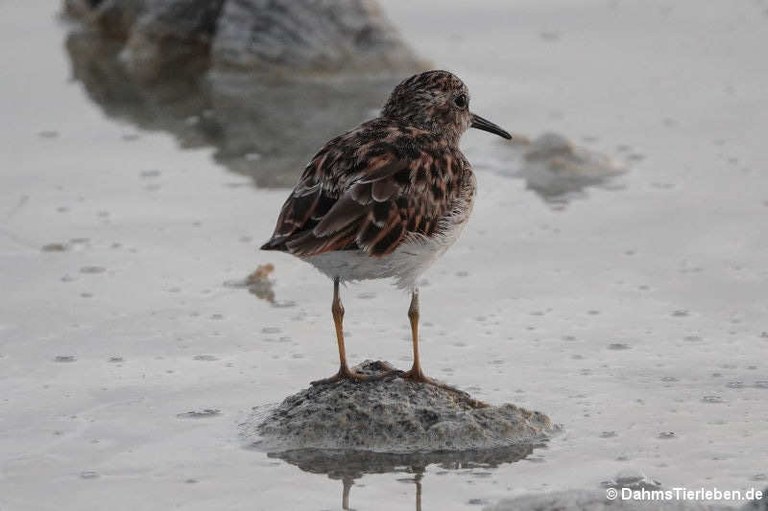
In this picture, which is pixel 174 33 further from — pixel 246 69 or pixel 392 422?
pixel 392 422

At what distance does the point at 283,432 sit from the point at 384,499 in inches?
28.3

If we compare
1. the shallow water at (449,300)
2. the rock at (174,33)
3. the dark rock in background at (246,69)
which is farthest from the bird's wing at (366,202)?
the rock at (174,33)

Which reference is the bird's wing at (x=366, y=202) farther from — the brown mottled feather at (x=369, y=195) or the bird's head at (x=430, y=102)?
the bird's head at (x=430, y=102)

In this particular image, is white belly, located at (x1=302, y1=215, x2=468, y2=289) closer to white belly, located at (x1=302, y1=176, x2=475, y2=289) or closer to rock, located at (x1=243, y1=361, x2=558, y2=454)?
white belly, located at (x1=302, y1=176, x2=475, y2=289)

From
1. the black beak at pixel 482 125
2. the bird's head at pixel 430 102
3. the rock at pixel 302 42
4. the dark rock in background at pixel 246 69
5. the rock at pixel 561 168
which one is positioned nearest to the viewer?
the bird's head at pixel 430 102

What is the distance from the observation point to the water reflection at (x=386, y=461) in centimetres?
598

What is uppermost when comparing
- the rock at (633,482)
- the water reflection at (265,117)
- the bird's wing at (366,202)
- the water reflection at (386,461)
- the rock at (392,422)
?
the water reflection at (265,117)

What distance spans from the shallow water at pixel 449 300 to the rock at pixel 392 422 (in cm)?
14

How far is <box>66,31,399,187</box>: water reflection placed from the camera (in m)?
10.4

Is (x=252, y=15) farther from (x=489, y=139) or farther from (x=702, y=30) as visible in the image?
(x=702, y=30)

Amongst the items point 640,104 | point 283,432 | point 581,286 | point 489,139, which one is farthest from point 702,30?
point 283,432

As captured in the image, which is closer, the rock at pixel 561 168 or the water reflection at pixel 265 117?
the rock at pixel 561 168

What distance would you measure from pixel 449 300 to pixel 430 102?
1.27m

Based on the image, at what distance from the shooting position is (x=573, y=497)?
5348 mm
